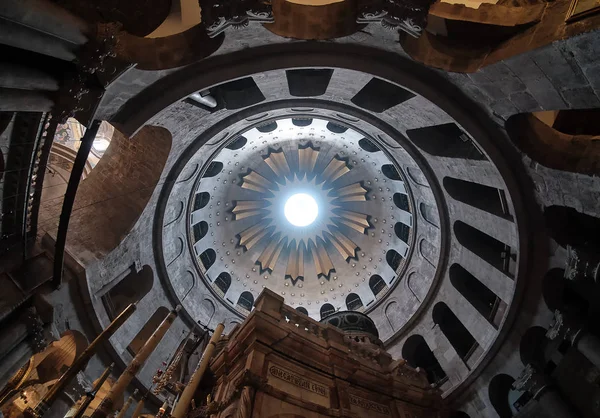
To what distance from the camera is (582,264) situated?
28.6 feet

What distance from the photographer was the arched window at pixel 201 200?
65.5 ft

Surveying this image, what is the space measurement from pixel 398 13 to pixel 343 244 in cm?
1909

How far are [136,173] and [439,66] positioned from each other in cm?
1096

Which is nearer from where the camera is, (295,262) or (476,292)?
(476,292)

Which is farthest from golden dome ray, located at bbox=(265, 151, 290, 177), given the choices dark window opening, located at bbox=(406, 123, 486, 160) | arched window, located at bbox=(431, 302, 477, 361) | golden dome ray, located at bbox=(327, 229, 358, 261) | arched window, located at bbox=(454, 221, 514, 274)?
arched window, located at bbox=(431, 302, 477, 361)

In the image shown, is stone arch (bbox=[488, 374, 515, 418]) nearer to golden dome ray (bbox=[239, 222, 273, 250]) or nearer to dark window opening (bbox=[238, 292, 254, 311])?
dark window opening (bbox=[238, 292, 254, 311])

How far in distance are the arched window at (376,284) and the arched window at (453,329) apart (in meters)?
5.08

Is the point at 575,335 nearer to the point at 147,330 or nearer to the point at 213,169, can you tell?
the point at 147,330

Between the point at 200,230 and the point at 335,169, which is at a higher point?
the point at 335,169

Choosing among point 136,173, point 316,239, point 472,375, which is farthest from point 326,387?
point 316,239

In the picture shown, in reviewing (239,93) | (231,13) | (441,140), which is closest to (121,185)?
(239,93)

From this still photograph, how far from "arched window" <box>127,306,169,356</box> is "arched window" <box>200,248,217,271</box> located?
460 cm

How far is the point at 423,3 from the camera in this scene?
7434 mm

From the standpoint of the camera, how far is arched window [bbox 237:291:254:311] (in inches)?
891
